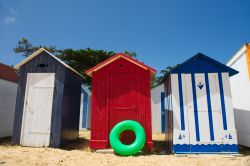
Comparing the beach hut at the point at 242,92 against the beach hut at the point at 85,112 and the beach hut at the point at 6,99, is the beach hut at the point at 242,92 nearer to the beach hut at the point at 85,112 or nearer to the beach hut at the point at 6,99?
the beach hut at the point at 85,112

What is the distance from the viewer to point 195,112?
21.9 feet

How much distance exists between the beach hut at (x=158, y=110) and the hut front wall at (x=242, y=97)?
5.58m

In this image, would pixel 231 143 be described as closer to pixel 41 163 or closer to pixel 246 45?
pixel 246 45

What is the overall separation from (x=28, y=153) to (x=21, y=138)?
1.52m

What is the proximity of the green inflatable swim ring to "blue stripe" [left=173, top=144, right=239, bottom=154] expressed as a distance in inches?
47.5

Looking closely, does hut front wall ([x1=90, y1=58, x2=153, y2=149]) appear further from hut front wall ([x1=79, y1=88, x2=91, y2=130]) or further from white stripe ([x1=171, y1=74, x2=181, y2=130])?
hut front wall ([x1=79, y1=88, x2=91, y2=130])

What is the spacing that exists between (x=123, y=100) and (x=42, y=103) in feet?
10.6

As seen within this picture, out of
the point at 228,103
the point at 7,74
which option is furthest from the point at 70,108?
the point at 228,103

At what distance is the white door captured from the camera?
742 cm

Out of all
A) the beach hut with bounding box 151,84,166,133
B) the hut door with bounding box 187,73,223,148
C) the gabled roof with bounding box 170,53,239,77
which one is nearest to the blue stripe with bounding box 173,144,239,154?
the hut door with bounding box 187,73,223,148

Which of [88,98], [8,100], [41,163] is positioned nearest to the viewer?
[41,163]

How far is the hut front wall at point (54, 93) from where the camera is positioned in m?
7.41

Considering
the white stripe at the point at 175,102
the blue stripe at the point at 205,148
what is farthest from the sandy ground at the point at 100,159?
the white stripe at the point at 175,102

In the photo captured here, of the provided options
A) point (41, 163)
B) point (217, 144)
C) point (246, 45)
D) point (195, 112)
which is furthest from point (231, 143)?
point (41, 163)
